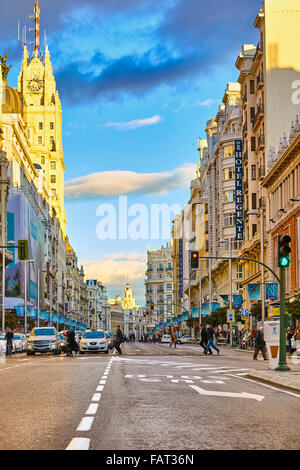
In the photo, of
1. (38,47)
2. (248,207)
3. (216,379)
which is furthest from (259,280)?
(38,47)

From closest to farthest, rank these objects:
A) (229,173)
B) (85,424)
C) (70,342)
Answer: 1. (85,424)
2. (70,342)
3. (229,173)

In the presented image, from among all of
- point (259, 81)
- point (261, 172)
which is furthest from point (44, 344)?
point (259, 81)

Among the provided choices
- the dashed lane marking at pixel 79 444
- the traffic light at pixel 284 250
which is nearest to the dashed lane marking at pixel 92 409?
the dashed lane marking at pixel 79 444

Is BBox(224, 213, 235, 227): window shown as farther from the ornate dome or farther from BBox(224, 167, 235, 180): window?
the ornate dome

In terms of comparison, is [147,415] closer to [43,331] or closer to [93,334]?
[93,334]

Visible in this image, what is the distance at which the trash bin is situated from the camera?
2672 centimetres

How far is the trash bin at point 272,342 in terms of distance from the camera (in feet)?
87.7

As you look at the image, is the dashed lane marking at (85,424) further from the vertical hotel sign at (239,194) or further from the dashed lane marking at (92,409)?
the vertical hotel sign at (239,194)

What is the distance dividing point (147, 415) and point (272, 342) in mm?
15814

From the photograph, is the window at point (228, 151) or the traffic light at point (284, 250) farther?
the window at point (228, 151)

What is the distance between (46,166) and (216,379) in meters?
156

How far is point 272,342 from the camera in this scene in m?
27.0

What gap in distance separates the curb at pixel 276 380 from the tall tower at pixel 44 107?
157 m

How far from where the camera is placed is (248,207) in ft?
256
